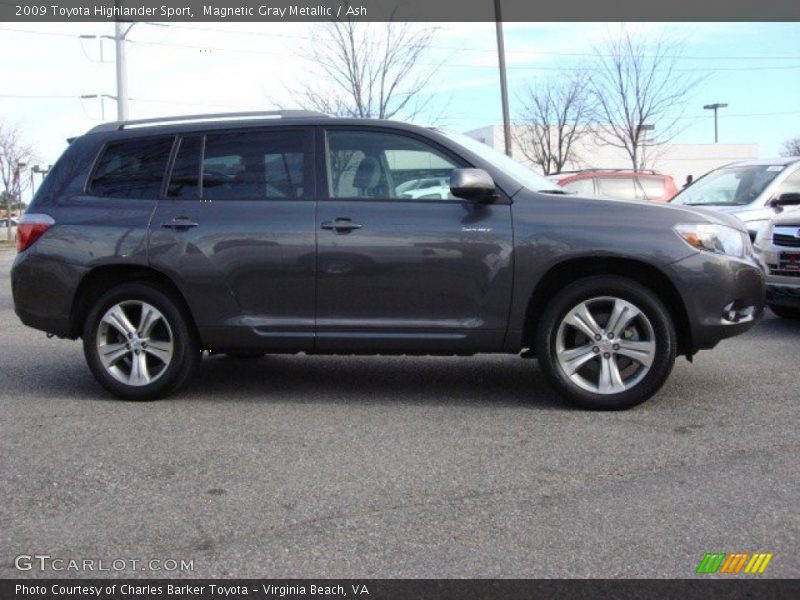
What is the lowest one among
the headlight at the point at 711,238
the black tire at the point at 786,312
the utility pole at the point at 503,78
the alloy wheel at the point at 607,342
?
the black tire at the point at 786,312

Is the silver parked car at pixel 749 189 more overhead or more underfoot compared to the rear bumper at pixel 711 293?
more overhead

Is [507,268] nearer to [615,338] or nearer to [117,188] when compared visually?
[615,338]

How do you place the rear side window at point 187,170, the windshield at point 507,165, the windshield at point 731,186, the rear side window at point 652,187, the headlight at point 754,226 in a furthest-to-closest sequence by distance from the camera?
the rear side window at point 652,187 → the windshield at point 731,186 → the headlight at point 754,226 → the rear side window at point 187,170 → the windshield at point 507,165

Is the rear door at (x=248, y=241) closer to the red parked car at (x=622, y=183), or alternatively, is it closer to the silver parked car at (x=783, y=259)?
the silver parked car at (x=783, y=259)

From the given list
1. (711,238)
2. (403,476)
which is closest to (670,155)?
(711,238)

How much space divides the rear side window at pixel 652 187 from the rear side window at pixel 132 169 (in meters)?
11.1

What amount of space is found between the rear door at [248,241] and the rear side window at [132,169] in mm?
198

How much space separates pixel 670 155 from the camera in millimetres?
54875

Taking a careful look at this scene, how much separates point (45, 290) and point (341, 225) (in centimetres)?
205

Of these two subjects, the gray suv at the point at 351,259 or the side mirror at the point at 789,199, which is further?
the side mirror at the point at 789,199

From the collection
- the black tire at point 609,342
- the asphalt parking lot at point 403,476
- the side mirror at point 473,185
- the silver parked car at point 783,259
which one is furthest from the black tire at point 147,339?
the silver parked car at point 783,259

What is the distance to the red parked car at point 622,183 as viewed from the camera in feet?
49.5

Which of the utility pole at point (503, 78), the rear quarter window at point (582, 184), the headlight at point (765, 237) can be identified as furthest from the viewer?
the utility pole at point (503, 78)

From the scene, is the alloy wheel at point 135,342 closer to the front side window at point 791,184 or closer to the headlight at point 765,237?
the headlight at point 765,237
